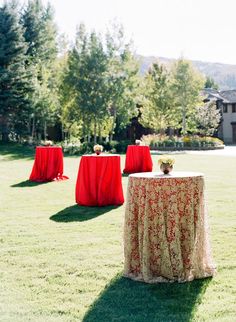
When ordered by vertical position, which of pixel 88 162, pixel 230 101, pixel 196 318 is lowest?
pixel 196 318

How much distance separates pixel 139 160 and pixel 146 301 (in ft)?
38.6

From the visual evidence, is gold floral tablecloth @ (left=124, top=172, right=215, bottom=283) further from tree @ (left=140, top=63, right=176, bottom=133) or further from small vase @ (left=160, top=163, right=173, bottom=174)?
tree @ (left=140, top=63, right=176, bottom=133)

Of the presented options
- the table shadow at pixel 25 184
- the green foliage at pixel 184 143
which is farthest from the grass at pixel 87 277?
the green foliage at pixel 184 143

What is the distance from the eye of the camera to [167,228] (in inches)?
175

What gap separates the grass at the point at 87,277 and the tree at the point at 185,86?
1322 inches

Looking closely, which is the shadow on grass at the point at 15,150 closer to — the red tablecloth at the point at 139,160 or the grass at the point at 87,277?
the red tablecloth at the point at 139,160

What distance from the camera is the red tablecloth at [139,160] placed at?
15.7 m

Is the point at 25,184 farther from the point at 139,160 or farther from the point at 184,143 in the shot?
the point at 184,143

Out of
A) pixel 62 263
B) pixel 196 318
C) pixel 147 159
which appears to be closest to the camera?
pixel 196 318

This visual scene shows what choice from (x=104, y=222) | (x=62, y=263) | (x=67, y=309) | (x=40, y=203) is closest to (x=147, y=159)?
(x=40, y=203)

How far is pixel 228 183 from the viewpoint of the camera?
12.7 metres

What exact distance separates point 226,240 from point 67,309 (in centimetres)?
303

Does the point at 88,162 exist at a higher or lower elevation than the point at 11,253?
higher

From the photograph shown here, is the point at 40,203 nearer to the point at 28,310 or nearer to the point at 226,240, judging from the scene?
the point at 226,240
